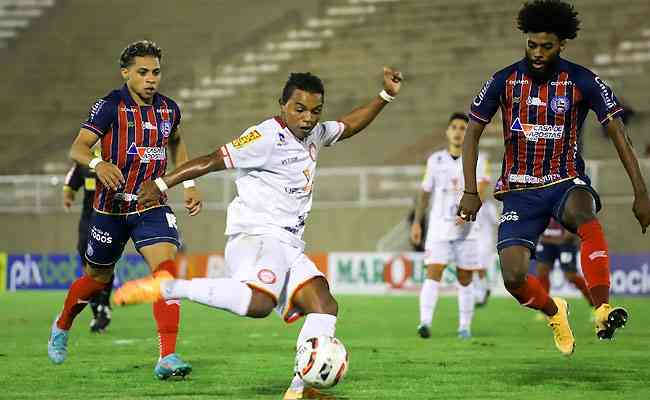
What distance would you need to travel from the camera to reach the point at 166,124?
8664mm

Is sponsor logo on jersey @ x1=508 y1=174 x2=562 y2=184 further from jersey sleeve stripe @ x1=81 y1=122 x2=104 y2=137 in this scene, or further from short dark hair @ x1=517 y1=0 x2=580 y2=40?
jersey sleeve stripe @ x1=81 y1=122 x2=104 y2=137

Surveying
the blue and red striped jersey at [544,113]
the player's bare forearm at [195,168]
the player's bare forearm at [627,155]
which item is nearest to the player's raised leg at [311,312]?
the player's bare forearm at [195,168]

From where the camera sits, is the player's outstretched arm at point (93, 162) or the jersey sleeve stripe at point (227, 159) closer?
the jersey sleeve stripe at point (227, 159)

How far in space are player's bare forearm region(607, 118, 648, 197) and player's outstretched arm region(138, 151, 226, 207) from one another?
261 cm

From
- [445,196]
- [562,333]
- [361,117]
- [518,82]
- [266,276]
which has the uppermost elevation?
[518,82]

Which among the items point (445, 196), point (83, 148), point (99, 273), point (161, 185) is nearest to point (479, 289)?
point (445, 196)

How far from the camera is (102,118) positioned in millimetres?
8477

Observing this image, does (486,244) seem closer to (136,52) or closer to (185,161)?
(185,161)

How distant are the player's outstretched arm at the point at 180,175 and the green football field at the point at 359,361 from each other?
1.23 metres

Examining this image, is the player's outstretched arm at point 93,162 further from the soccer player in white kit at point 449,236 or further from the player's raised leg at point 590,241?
the soccer player in white kit at point 449,236

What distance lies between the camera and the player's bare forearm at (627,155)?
25.0 feet

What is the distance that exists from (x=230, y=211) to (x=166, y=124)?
60.8 inches

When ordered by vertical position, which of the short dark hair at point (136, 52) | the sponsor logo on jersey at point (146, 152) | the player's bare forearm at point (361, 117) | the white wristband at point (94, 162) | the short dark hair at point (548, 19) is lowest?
the white wristband at point (94, 162)

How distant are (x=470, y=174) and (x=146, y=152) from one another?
2319 millimetres
